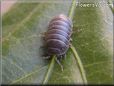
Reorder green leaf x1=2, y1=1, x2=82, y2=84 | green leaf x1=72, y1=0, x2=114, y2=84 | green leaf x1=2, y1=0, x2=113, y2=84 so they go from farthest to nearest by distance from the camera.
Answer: green leaf x1=2, y1=1, x2=82, y2=84
green leaf x1=2, y1=0, x2=113, y2=84
green leaf x1=72, y1=0, x2=114, y2=84

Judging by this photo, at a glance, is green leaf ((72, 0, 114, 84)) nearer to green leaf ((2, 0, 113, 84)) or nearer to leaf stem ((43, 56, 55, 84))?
green leaf ((2, 0, 113, 84))

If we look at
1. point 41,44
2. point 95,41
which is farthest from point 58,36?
point 95,41

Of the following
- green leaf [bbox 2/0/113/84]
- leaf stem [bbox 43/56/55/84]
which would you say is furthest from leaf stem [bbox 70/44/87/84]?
leaf stem [bbox 43/56/55/84]

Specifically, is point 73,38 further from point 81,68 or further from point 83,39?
point 81,68

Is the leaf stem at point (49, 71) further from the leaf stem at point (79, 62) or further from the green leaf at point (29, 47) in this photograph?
the leaf stem at point (79, 62)

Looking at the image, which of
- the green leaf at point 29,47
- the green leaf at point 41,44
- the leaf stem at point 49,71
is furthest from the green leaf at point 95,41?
the leaf stem at point 49,71
